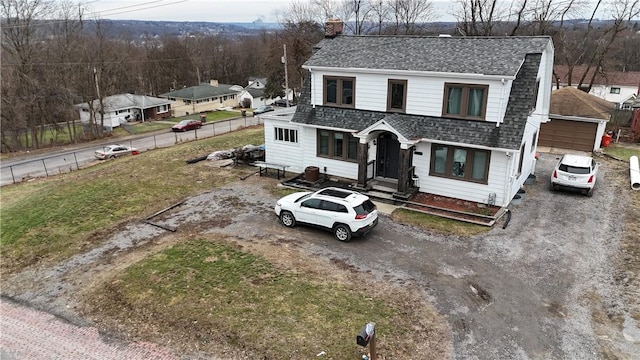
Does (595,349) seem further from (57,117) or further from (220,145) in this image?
(57,117)

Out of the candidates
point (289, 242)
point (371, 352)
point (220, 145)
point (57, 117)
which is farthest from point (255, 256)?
point (57, 117)

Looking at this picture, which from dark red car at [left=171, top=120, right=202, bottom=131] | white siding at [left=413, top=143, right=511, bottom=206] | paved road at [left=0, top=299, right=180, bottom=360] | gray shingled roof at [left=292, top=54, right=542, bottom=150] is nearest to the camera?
paved road at [left=0, top=299, right=180, bottom=360]

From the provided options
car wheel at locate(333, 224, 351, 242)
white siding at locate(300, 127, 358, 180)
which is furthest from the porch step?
car wheel at locate(333, 224, 351, 242)

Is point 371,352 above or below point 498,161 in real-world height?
below

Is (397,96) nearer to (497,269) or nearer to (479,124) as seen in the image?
(479,124)

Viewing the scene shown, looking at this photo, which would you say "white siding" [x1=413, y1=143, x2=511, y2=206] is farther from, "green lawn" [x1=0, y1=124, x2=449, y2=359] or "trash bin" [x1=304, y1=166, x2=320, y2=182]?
"green lawn" [x1=0, y1=124, x2=449, y2=359]

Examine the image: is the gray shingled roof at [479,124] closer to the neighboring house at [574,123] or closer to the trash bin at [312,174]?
the trash bin at [312,174]
